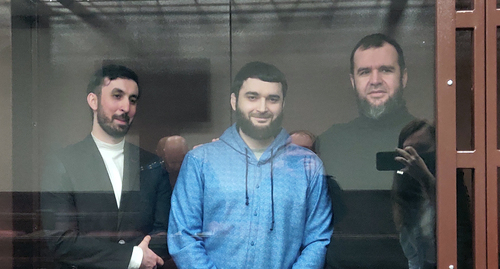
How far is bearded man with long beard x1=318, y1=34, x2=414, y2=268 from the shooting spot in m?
2.33

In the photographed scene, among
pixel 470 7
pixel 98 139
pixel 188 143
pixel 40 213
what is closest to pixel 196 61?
pixel 188 143

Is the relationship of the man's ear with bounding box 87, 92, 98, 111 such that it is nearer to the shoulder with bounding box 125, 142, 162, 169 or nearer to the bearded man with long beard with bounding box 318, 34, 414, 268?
the shoulder with bounding box 125, 142, 162, 169

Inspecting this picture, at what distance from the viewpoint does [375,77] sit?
2320 millimetres

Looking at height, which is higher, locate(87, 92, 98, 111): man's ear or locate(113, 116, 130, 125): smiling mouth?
locate(87, 92, 98, 111): man's ear

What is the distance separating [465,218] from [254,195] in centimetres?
100

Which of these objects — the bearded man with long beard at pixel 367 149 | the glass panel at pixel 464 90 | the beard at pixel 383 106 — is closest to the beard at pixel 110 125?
the bearded man with long beard at pixel 367 149

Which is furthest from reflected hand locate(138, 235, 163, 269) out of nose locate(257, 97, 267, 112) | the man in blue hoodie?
nose locate(257, 97, 267, 112)

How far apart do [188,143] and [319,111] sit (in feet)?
2.20

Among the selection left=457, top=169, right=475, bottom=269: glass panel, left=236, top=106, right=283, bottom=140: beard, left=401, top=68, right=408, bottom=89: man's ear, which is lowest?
left=457, top=169, right=475, bottom=269: glass panel

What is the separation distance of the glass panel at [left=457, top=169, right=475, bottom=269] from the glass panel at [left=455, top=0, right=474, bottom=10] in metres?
0.76

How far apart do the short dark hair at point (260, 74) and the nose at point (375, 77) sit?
16.7 inches

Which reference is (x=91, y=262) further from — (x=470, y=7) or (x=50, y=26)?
(x=470, y=7)

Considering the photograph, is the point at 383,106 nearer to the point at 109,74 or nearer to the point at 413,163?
the point at 413,163

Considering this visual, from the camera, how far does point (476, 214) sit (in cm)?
217
